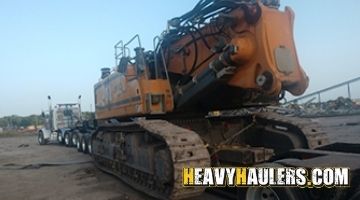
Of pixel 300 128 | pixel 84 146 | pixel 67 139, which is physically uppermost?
pixel 300 128

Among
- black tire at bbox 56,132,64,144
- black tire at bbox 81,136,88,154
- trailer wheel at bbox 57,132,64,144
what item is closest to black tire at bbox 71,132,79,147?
black tire at bbox 81,136,88,154

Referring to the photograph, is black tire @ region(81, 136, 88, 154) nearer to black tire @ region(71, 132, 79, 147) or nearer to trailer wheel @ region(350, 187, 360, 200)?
black tire @ region(71, 132, 79, 147)

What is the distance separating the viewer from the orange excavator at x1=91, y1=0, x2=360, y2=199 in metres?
7.30

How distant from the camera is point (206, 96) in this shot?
8.88m

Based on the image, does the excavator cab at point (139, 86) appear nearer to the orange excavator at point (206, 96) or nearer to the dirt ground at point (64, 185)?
the orange excavator at point (206, 96)

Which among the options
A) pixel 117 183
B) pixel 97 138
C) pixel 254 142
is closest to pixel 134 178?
pixel 117 183

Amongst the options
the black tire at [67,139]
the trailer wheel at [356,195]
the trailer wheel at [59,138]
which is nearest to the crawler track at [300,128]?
the trailer wheel at [356,195]

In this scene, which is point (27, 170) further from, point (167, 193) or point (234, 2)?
point (234, 2)

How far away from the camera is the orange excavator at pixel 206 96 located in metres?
7.30

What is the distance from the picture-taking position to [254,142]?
9883 mm

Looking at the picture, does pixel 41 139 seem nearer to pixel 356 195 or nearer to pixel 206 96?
pixel 206 96

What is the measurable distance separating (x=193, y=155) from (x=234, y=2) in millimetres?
2746

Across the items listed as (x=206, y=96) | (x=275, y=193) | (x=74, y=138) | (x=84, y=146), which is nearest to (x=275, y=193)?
(x=275, y=193)

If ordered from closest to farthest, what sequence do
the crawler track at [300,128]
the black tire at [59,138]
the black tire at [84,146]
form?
the crawler track at [300,128]
the black tire at [84,146]
the black tire at [59,138]
